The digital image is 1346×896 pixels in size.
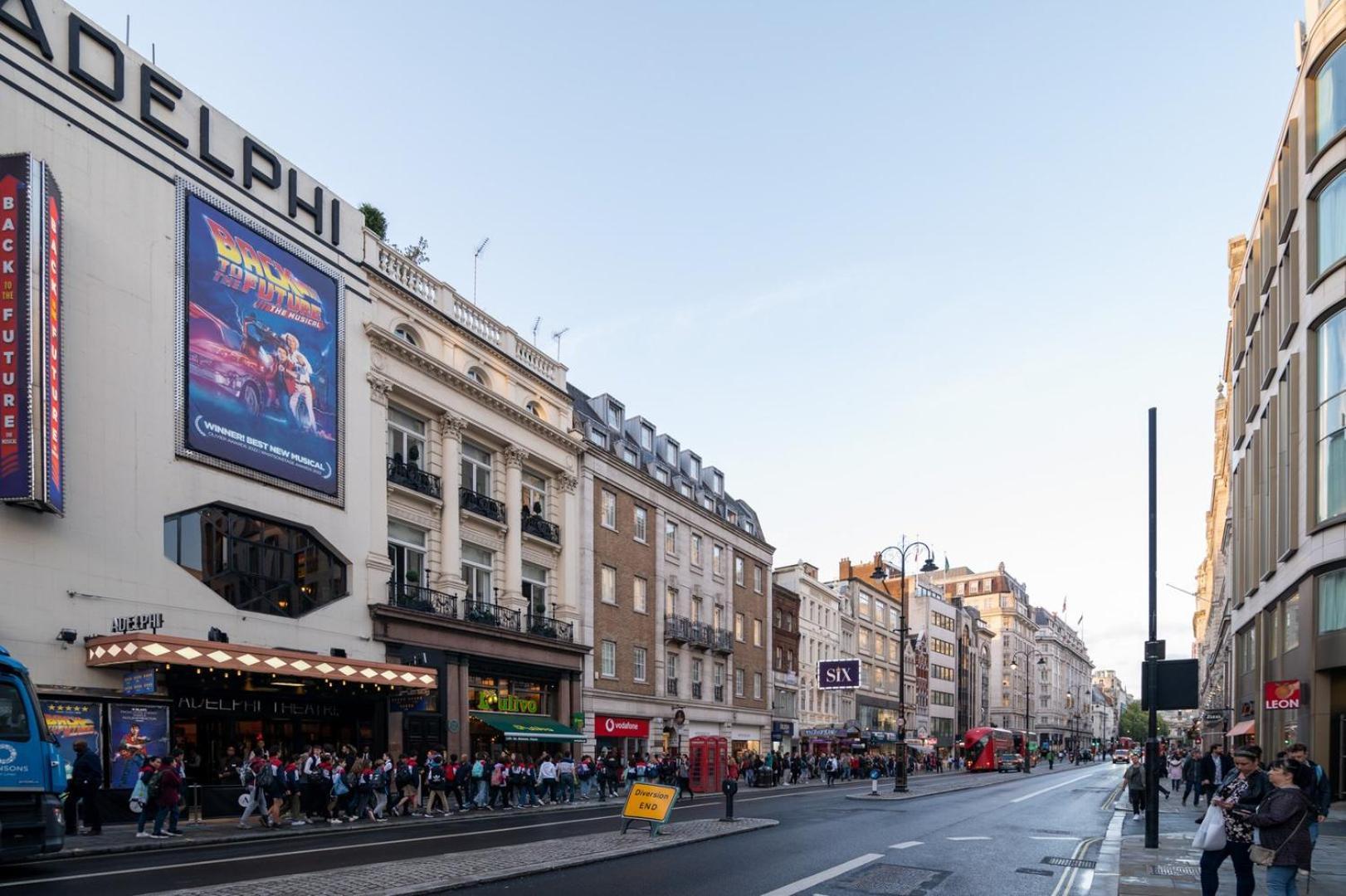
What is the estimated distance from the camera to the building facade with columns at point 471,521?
33688 mm

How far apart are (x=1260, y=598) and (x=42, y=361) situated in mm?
40805

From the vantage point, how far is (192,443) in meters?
26.3

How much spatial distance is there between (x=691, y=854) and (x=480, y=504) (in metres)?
21.8

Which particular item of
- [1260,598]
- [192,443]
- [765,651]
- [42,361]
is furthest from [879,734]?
[42,361]

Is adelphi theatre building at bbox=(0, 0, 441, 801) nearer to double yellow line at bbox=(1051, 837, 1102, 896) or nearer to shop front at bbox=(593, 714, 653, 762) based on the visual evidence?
shop front at bbox=(593, 714, 653, 762)

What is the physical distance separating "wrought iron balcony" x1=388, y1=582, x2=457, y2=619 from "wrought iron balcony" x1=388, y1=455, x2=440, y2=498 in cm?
305

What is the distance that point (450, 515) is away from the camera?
117 feet

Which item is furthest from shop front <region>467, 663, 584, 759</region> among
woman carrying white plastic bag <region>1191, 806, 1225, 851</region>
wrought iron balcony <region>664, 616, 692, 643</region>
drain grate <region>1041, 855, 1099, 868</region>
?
woman carrying white plastic bag <region>1191, 806, 1225, 851</region>

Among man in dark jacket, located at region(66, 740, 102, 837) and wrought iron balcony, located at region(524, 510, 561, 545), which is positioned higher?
wrought iron balcony, located at region(524, 510, 561, 545)

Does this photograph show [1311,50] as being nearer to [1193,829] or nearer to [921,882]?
[1193,829]

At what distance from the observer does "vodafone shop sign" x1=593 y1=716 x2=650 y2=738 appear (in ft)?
147

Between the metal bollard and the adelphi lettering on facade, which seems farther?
the metal bollard

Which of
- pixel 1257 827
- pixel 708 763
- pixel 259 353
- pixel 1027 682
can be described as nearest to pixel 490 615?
pixel 708 763

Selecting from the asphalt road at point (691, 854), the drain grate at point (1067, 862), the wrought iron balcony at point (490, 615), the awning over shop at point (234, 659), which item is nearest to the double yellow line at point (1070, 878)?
the asphalt road at point (691, 854)
